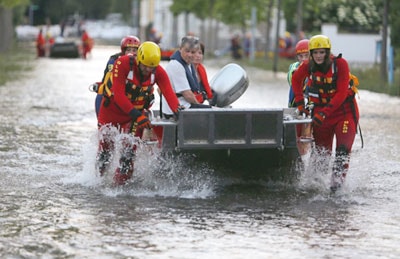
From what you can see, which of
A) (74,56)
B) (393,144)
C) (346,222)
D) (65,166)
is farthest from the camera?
(74,56)

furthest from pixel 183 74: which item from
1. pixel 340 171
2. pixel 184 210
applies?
pixel 184 210

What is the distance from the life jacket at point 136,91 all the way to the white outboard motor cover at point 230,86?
1295 millimetres

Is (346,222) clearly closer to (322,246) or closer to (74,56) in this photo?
(322,246)

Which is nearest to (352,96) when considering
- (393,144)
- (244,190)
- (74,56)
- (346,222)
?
(244,190)

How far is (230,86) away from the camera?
1347 cm

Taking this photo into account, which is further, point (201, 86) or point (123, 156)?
point (201, 86)

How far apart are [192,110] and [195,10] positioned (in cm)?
5866

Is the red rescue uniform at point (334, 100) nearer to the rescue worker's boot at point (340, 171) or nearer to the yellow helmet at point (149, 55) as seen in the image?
the rescue worker's boot at point (340, 171)

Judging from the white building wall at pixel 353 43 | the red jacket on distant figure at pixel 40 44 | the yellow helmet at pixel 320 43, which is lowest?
the red jacket on distant figure at pixel 40 44

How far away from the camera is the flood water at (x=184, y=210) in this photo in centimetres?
905

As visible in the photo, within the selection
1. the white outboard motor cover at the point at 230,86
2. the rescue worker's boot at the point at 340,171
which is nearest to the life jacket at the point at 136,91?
the white outboard motor cover at the point at 230,86

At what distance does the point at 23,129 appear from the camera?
1927 cm

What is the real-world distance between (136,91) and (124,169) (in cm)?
82

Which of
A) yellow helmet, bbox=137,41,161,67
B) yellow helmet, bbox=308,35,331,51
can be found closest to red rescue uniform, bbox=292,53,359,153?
yellow helmet, bbox=308,35,331,51
